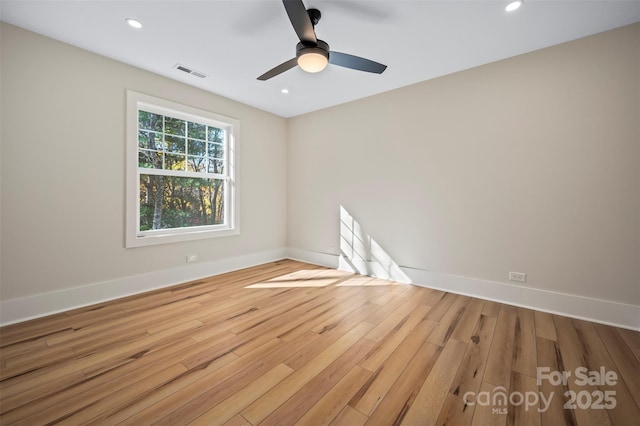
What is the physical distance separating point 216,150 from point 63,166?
72.2 inches

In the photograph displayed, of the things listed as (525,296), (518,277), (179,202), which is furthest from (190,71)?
(525,296)

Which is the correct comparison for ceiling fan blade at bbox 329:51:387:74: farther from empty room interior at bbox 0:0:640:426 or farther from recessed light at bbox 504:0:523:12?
recessed light at bbox 504:0:523:12

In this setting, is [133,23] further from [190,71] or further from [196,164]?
[196,164]

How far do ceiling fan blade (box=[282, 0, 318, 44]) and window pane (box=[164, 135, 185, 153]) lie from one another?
8.15 feet

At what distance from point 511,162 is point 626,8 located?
4.62 ft

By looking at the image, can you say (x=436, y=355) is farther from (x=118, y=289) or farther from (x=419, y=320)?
(x=118, y=289)

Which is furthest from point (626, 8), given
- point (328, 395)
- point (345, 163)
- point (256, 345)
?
point (256, 345)

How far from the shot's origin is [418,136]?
3428 mm

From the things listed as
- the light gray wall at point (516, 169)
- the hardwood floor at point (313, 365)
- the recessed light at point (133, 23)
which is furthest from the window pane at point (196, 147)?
the light gray wall at point (516, 169)

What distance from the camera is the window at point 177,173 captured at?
3088mm

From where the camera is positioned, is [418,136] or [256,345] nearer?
[256,345]

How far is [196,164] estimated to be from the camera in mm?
3783

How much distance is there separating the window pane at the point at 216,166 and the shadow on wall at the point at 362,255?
2.12 metres

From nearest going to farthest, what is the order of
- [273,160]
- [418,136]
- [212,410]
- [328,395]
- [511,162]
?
[212,410], [328,395], [511,162], [418,136], [273,160]
